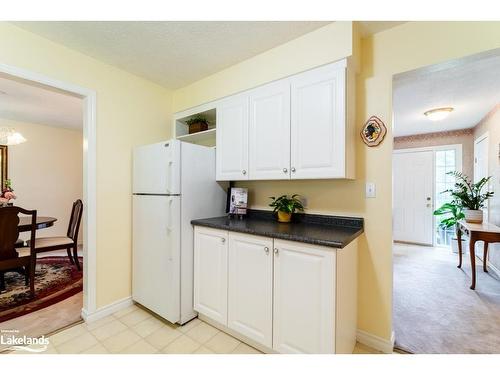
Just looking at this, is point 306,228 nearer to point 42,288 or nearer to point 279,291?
point 279,291

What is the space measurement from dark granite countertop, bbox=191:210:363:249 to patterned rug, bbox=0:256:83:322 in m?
1.84

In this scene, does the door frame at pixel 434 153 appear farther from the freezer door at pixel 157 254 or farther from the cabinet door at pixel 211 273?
the freezer door at pixel 157 254

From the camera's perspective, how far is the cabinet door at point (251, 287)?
156cm

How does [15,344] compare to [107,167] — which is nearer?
[15,344]

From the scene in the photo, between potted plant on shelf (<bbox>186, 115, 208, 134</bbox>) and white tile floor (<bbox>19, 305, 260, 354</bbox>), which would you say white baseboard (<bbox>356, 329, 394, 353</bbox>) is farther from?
potted plant on shelf (<bbox>186, 115, 208, 134</bbox>)

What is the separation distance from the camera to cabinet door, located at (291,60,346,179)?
1.56 meters

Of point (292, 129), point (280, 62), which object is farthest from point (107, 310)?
point (280, 62)

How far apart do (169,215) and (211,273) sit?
59 centimetres

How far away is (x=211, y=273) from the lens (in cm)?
188

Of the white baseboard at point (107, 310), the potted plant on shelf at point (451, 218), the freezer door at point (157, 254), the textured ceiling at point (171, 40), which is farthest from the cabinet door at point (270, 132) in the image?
the potted plant on shelf at point (451, 218)
